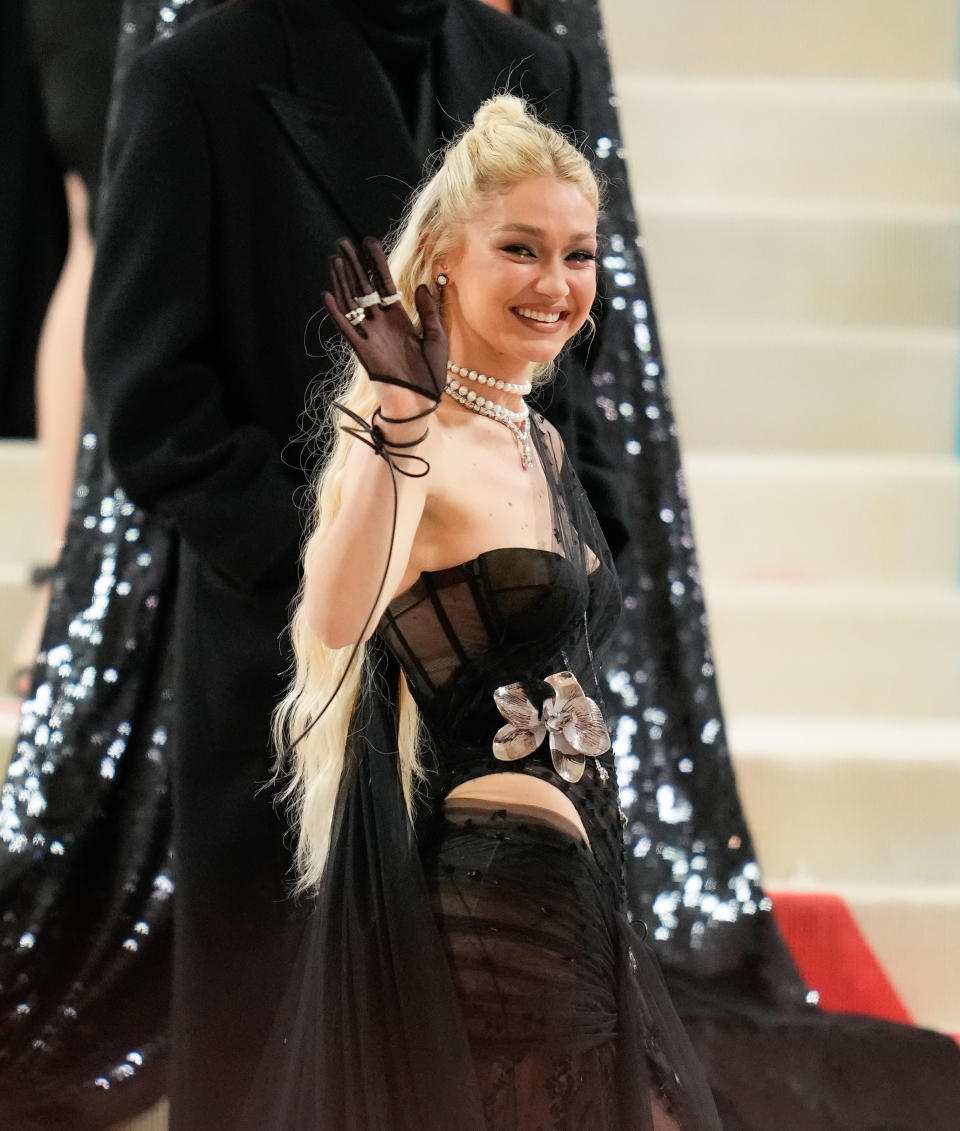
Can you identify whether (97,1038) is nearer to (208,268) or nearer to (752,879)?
(752,879)

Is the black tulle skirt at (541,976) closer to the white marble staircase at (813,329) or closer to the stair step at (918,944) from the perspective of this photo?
the stair step at (918,944)

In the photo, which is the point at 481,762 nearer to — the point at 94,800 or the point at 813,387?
the point at 94,800

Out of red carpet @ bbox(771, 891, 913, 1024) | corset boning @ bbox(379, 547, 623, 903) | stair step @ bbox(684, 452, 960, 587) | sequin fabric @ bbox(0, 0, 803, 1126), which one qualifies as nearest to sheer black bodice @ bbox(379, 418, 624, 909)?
corset boning @ bbox(379, 547, 623, 903)

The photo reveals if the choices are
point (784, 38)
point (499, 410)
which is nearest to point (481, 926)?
point (499, 410)

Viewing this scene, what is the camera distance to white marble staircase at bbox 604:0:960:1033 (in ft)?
6.77

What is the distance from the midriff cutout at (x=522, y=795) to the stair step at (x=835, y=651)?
1.22m

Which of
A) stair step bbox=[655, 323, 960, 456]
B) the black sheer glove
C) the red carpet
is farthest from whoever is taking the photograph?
stair step bbox=[655, 323, 960, 456]

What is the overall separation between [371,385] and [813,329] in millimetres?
1572

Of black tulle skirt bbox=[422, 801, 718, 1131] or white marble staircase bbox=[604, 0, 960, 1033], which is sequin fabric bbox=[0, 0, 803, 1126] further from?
black tulle skirt bbox=[422, 801, 718, 1131]

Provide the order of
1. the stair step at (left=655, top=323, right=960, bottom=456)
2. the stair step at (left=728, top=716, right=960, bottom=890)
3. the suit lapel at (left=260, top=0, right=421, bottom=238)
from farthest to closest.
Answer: the stair step at (left=655, top=323, right=960, bottom=456) < the stair step at (left=728, top=716, right=960, bottom=890) < the suit lapel at (left=260, top=0, right=421, bottom=238)

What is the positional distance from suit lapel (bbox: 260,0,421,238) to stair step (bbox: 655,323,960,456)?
1206 millimetres

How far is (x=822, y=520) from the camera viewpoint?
2.16 m

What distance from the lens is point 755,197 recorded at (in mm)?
2316

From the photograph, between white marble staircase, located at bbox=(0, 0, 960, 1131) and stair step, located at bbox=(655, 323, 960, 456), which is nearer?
white marble staircase, located at bbox=(0, 0, 960, 1131)
